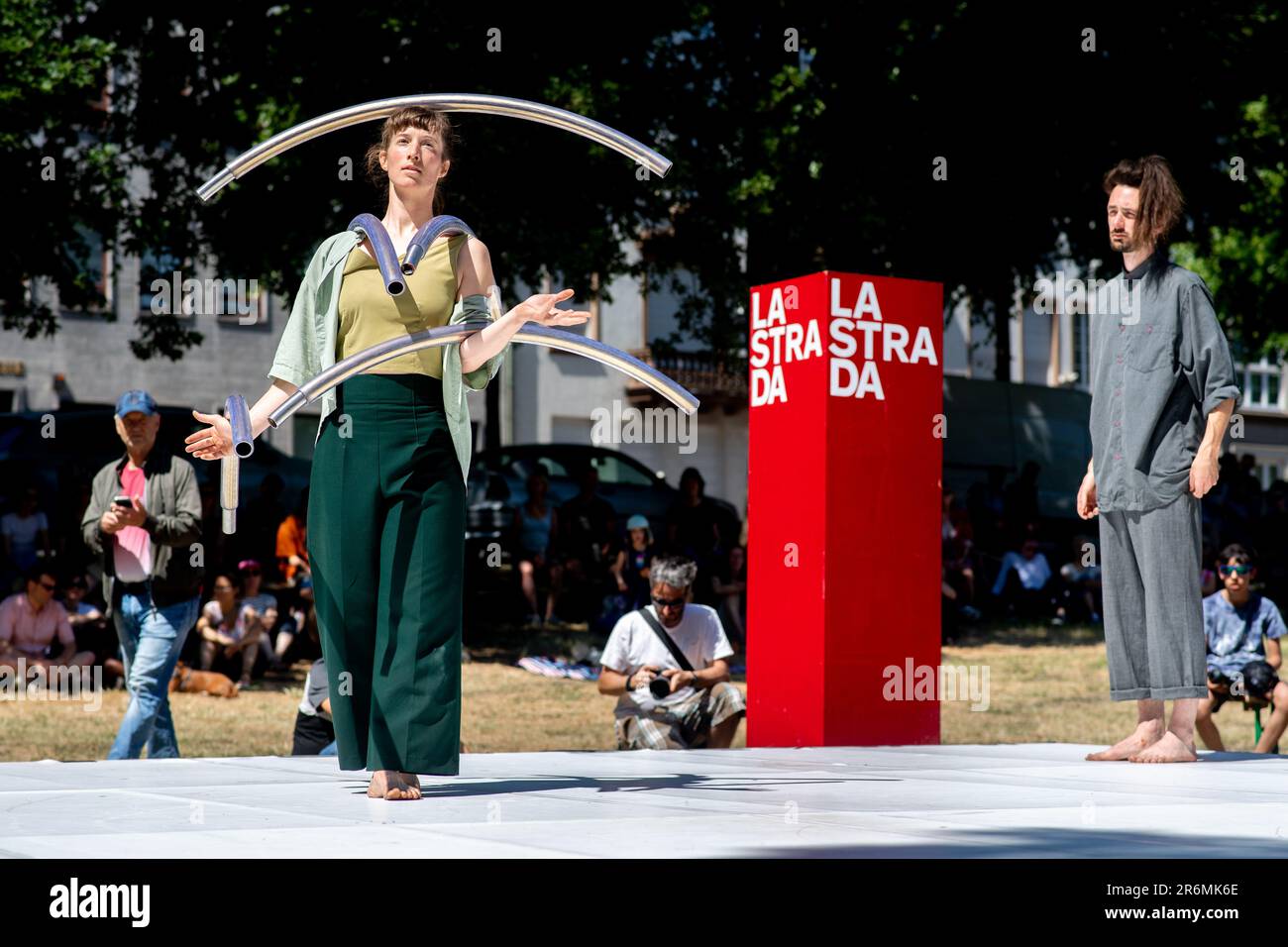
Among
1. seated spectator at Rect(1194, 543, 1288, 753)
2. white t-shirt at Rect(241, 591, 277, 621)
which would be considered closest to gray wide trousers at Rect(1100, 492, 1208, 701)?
seated spectator at Rect(1194, 543, 1288, 753)

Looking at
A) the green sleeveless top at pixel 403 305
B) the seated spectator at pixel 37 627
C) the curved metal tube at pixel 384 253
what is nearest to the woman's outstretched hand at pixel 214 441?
the green sleeveless top at pixel 403 305

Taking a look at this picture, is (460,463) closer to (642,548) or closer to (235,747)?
(235,747)

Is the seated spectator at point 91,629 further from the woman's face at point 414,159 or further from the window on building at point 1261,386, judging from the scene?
the window on building at point 1261,386

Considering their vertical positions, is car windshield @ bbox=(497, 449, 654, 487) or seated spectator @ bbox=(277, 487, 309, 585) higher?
car windshield @ bbox=(497, 449, 654, 487)

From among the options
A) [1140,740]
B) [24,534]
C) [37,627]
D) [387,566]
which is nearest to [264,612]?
[37,627]

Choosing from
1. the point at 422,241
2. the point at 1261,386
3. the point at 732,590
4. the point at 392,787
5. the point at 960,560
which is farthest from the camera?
the point at 1261,386

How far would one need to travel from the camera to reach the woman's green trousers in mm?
5773

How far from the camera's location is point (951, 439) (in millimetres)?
26438

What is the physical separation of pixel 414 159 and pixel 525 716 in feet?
30.8

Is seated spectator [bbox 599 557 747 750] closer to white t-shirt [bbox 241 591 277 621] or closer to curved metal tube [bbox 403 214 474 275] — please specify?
curved metal tube [bbox 403 214 474 275]

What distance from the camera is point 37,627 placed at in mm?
15086

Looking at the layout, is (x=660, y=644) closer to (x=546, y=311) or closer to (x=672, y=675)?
(x=672, y=675)

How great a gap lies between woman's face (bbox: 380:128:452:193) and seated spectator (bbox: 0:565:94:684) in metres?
10.1
